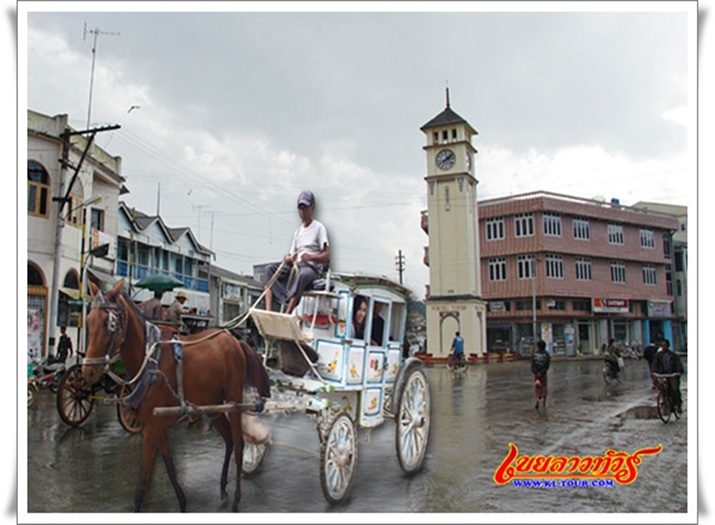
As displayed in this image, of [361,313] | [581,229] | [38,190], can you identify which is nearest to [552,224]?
[581,229]

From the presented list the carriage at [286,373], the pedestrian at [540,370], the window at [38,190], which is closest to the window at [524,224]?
the pedestrian at [540,370]

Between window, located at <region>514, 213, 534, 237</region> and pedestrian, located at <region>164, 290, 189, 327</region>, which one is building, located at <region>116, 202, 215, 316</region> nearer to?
pedestrian, located at <region>164, 290, 189, 327</region>

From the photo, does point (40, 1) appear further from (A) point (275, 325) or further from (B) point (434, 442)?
(B) point (434, 442)

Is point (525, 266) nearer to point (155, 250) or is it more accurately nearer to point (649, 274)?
Answer: point (649, 274)

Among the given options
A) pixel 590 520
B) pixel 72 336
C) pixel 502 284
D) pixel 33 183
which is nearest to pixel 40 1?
pixel 33 183

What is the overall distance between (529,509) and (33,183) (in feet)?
17.6

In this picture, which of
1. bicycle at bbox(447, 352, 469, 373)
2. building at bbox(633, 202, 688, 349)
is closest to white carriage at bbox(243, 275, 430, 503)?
building at bbox(633, 202, 688, 349)

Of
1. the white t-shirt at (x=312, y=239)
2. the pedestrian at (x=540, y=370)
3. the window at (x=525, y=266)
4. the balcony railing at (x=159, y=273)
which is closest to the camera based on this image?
the white t-shirt at (x=312, y=239)

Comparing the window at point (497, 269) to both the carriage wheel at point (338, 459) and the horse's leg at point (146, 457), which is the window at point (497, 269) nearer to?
the carriage wheel at point (338, 459)

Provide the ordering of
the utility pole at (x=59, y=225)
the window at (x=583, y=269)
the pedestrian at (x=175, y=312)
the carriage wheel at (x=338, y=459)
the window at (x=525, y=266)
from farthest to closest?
the window at (x=525, y=266)
the window at (x=583, y=269)
the utility pole at (x=59, y=225)
the pedestrian at (x=175, y=312)
the carriage wheel at (x=338, y=459)

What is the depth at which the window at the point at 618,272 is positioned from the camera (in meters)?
13.8

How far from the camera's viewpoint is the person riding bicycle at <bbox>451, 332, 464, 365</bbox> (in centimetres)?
1024

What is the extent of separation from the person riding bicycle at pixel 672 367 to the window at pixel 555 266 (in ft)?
19.3

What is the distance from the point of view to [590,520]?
16.2 feet
